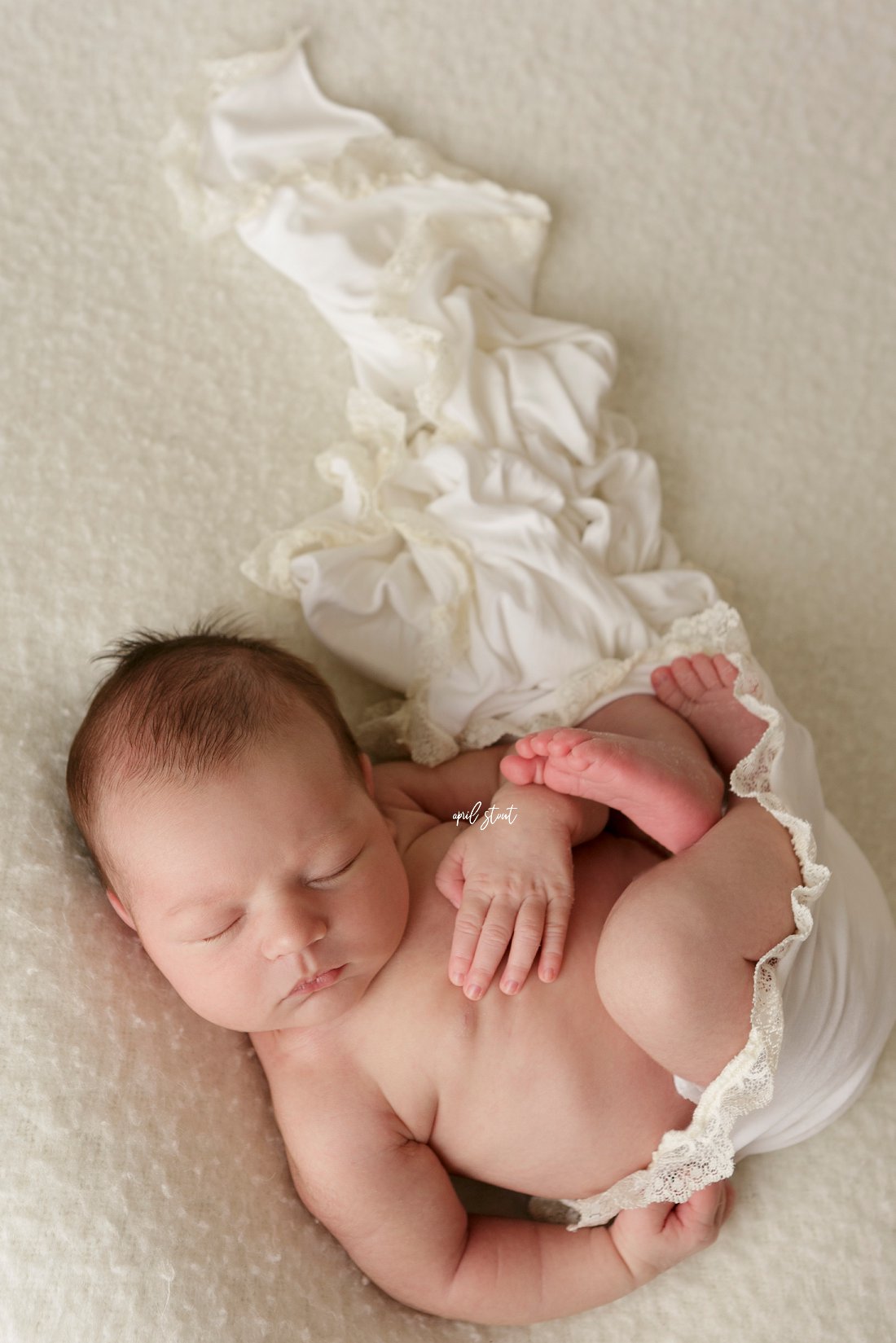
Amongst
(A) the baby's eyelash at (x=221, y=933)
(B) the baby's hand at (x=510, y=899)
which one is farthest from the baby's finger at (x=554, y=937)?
(A) the baby's eyelash at (x=221, y=933)

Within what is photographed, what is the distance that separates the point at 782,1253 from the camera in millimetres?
1347

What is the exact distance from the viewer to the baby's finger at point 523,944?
4.06 feet

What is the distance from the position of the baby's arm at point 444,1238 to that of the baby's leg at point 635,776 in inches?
15.4

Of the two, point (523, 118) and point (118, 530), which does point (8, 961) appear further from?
point (523, 118)

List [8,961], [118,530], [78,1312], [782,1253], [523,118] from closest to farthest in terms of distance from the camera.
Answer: [78,1312] → [8,961] → [782,1253] → [118,530] → [523,118]

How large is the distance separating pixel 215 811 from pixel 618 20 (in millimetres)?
1397

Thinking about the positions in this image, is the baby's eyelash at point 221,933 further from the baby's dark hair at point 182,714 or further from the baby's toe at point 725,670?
the baby's toe at point 725,670

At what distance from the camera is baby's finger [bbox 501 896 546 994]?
124cm

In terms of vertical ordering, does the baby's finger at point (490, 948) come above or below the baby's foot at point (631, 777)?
below

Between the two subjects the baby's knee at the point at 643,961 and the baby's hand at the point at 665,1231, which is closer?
the baby's knee at the point at 643,961

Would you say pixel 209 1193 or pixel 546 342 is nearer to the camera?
pixel 209 1193

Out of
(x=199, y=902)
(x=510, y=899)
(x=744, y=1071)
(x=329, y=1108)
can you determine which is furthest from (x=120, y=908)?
(x=744, y=1071)

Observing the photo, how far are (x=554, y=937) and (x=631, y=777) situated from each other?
0.63ft

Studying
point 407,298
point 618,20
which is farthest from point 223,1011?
point 618,20
